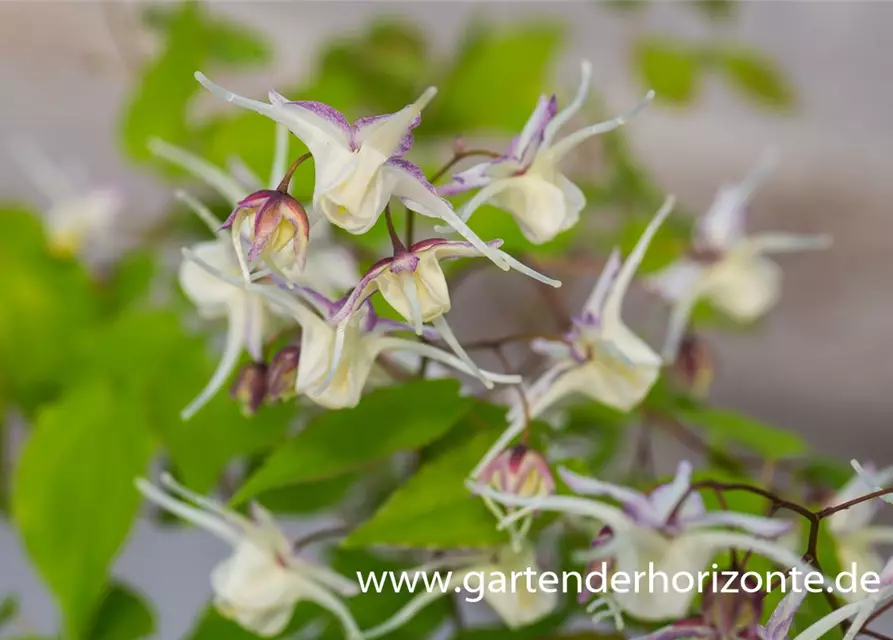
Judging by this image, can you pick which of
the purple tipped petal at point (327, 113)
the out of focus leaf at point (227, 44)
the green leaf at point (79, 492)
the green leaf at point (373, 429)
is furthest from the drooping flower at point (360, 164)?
the out of focus leaf at point (227, 44)

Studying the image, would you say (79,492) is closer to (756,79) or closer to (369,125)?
(369,125)

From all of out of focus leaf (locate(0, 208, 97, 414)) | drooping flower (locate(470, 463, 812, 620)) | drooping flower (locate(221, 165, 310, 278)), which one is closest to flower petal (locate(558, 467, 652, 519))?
drooping flower (locate(470, 463, 812, 620))

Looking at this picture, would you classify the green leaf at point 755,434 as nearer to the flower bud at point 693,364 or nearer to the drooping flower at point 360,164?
the flower bud at point 693,364

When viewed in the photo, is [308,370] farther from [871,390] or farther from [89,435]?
[871,390]

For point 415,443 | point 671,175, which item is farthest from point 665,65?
point 415,443

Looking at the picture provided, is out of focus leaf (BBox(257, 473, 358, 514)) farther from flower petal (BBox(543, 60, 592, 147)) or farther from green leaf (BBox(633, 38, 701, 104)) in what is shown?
green leaf (BBox(633, 38, 701, 104))


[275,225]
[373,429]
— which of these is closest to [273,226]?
[275,225]
